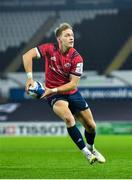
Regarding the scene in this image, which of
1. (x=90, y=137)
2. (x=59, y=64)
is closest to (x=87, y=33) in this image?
(x=90, y=137)

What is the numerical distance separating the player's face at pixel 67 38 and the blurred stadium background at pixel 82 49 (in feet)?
86.2

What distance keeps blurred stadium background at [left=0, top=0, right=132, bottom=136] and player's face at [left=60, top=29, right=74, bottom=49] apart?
26.3 meters

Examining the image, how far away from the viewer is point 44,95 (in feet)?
30.2

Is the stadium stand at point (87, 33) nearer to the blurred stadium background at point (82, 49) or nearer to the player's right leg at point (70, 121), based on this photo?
the blurred stadium background at point (82, 49)

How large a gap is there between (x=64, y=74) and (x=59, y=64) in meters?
0.17

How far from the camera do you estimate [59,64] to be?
9.75 metres

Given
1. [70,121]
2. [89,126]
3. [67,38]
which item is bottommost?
[89,126]

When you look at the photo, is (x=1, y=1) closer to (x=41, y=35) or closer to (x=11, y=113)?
(x=41, y=35)

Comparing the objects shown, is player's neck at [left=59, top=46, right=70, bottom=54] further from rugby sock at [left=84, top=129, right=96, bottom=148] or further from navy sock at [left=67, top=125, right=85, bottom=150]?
rugby sock at [left=84, top=129, right=96, bottom=148]

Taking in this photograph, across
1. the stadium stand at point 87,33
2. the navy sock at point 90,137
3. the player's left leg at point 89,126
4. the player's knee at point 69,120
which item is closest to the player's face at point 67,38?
the player's knee at point 69,120

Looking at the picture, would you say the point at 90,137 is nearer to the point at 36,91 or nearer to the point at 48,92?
the point at 48,92

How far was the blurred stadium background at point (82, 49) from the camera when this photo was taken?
120 feet

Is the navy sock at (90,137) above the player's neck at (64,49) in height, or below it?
below

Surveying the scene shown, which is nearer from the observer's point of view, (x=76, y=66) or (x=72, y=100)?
(x=76, y=66)
